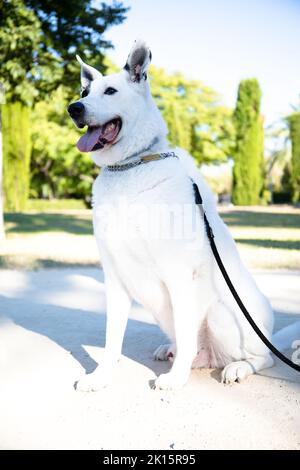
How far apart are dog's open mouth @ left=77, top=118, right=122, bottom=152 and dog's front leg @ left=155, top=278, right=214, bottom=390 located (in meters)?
0.86

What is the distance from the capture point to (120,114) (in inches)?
110

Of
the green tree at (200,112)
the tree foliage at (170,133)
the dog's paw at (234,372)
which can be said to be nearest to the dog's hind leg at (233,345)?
the dog's paw at (234,372)

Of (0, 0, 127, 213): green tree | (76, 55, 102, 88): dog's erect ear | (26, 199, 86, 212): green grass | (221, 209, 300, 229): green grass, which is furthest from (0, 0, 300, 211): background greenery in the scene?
(76, 55, 102, 88): dog's erect ear

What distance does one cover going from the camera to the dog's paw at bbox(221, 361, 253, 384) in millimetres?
3021

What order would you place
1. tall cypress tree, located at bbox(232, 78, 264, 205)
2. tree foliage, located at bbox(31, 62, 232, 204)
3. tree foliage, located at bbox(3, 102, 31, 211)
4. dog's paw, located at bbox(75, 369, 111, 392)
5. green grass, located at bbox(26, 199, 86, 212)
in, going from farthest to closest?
tall cypress tree, located at bbox(232, 78, 264, 205) < tree foliage, located at bbox(31, 62, 232, 204) < green grass, located at bbox(26, 199, 86, 212) < tree foliage, located at bbox(3, 102, 31, 211) < dog's paw, located at bbox(75, 369, 111, 392)

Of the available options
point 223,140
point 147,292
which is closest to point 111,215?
point 147,292

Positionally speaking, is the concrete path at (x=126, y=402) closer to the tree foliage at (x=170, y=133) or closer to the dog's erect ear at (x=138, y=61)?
the dog's erect ear at (x=138, y=61)

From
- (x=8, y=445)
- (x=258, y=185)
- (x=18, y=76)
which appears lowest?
(x=258, y=185)

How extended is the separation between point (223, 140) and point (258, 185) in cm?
607

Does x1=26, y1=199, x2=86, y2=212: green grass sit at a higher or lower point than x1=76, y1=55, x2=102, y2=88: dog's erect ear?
lower

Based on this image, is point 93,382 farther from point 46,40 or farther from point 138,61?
point 46,40

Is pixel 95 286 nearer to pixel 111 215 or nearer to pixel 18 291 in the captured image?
pixel 18 291

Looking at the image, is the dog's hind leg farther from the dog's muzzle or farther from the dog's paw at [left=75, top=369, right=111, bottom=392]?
the dog's muzzle
